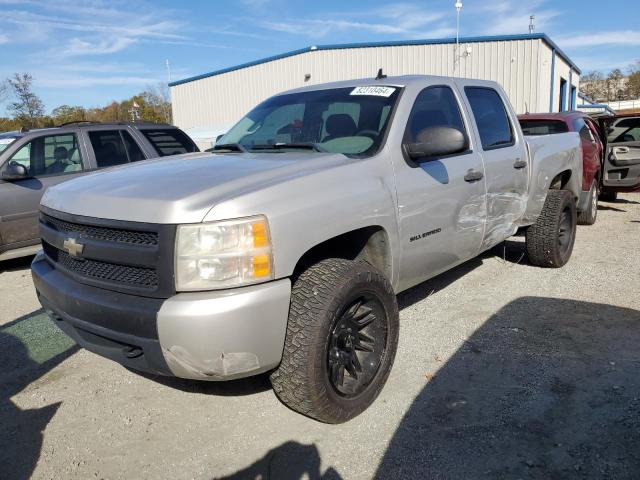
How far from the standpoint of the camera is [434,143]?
329 centimetres

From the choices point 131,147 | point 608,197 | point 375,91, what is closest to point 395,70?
point 608,197

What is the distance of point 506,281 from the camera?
524cm

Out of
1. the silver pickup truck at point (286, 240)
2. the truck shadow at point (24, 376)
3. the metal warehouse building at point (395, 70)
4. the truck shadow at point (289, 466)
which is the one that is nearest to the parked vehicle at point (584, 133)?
the silver pickup truck at point (286, 240)

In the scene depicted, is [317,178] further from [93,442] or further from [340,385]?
[93,442]

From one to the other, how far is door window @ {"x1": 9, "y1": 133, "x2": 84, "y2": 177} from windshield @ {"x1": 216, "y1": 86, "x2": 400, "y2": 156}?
11.4 feet

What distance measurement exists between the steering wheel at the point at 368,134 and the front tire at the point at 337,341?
3.00 ft

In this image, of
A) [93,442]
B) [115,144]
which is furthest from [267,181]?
[115,144]

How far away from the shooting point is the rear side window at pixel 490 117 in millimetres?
4363

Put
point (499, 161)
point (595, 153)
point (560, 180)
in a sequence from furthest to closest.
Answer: point (595, 153) → point (560, 180) → point (499, 161)

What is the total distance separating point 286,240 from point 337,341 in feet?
2.34

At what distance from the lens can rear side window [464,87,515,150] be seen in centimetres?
436

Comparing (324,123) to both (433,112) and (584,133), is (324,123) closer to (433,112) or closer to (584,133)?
(433,112)

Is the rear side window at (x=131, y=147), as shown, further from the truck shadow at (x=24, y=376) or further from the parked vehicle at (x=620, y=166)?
the parked vehicle at (x=620, y=166)

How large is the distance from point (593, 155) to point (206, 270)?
292 inches
